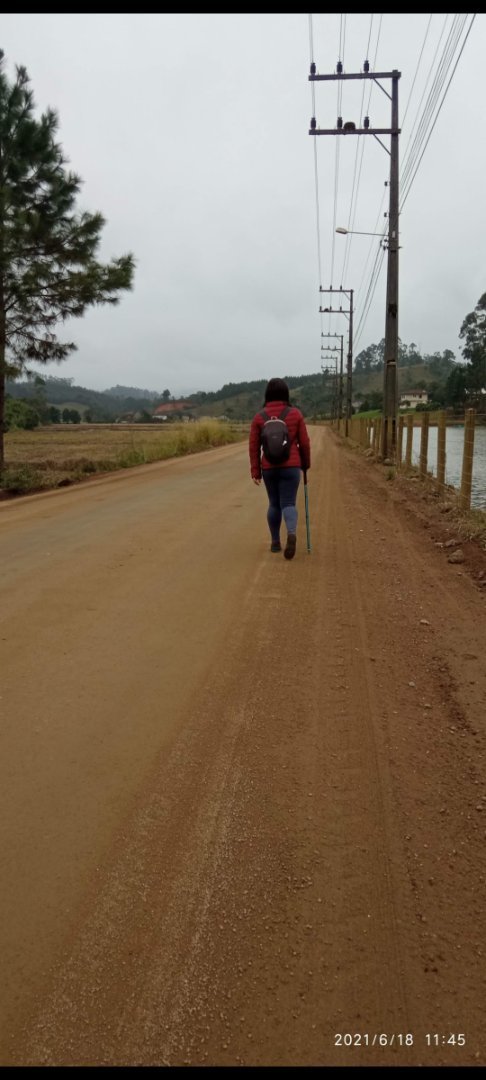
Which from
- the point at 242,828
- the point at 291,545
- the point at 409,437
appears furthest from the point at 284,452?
the point at 409,437

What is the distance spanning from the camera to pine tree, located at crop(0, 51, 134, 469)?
1521cm

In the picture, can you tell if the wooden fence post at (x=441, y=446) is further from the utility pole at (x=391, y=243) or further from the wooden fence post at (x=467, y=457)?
the utility pole at (x=391, y=243)

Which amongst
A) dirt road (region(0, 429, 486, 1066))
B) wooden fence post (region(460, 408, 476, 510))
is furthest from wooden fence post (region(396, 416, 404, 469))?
dirt road (region(0, 429, 486, 1066))

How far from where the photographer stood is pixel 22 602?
479 centimetres

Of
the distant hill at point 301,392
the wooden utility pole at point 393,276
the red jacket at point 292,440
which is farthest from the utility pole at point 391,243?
the distant hill at point 301,392

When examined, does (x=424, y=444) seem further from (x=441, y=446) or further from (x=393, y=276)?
(x=393, y=276)

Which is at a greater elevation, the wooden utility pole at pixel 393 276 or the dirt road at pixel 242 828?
the wooden utility pole at pixel 393 276

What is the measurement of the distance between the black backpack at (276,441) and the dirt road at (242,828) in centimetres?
145

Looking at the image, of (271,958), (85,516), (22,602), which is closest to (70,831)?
(271,958)

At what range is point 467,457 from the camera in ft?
28.1

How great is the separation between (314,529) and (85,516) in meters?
3.19

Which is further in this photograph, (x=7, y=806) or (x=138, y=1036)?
(x=7, y=806)

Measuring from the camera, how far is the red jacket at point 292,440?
19.6 ft

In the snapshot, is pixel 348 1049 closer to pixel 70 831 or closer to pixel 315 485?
pixel 70 831
